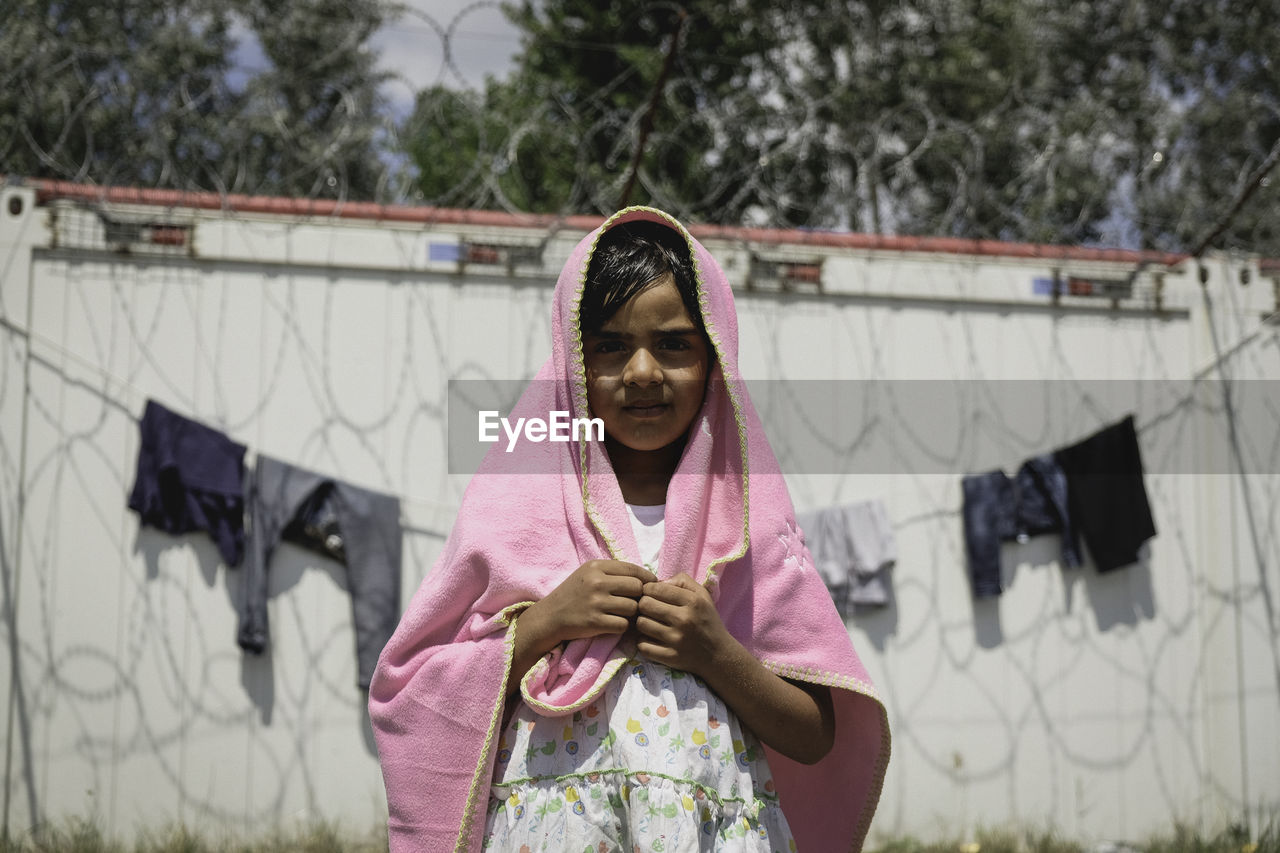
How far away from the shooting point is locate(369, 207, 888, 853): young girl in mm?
1466

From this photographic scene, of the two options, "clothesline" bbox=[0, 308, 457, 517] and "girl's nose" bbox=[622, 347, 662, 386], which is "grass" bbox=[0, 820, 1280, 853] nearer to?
"clothesline" bbox=[0, 308, 457, 517]

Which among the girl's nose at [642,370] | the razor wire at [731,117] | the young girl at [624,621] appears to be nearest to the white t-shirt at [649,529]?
the young girl at [624,621]

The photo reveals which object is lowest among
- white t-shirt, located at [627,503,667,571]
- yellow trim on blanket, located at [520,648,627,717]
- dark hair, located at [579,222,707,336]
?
yellow trim on blanket, located at [520,648,627,717]

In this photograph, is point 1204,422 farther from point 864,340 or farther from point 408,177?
point 408,177

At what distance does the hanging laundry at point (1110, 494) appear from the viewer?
3.94 m

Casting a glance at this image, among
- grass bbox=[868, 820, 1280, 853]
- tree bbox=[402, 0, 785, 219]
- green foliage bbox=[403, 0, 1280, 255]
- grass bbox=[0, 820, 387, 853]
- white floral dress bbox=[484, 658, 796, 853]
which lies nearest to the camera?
white floral dress bbox=[484, 658, 796, 853]

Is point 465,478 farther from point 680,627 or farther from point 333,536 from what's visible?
point 680,627

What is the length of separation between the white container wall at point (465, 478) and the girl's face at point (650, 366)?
2.26 metres

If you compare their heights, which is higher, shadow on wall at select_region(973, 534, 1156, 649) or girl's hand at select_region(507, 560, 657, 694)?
girl's hand at select_region(507, 560, 657, 694)

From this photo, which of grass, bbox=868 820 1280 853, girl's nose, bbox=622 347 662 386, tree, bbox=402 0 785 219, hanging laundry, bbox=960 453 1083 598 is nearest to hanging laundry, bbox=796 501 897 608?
hanging laundry, bbox=960 453 1083 598

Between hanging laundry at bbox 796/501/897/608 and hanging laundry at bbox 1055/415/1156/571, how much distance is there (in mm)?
746

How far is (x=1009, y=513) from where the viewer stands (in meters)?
3.92

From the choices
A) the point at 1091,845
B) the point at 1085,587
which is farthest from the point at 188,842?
the point at 1085,587

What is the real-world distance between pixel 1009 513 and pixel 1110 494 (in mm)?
410
